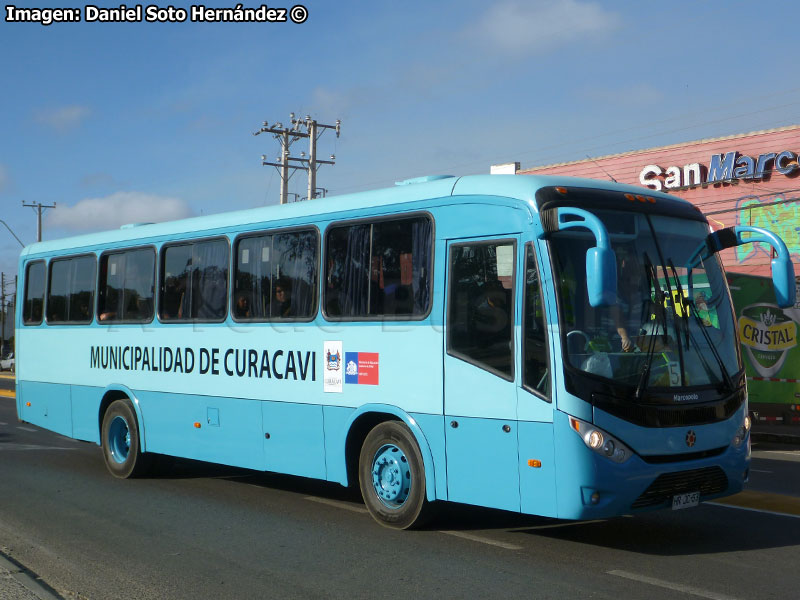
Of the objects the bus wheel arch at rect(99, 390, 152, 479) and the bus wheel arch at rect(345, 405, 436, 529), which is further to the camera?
the bus wheel arch at rect(99, 390, 152, 479)

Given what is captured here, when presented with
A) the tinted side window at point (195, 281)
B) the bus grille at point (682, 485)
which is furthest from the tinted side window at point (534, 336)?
the tinted side window at point (195, 281)

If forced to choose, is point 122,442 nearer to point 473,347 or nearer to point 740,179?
point 473,347

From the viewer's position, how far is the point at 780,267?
7.36m

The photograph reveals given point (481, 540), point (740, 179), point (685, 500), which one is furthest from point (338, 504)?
point (740, 179)

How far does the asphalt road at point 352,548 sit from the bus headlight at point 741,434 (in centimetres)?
86

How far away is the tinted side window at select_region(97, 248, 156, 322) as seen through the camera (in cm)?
1188

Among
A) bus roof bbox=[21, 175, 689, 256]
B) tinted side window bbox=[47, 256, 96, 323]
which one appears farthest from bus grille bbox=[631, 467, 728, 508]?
tinted side window bbox=[47, 256, 96, 323]

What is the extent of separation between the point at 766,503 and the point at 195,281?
688cm

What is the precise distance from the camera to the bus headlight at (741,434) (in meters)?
7.52

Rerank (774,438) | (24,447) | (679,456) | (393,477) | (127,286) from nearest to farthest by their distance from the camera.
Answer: (679,456) → (393,477) → (127,286) → (24,447) → (774,438)

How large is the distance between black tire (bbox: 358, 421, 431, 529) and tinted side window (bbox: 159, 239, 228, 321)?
9.59 ft

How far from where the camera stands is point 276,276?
9.84 metres

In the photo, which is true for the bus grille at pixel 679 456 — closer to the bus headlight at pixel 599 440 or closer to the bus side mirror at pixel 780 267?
the bus headlight at pixel 599 440

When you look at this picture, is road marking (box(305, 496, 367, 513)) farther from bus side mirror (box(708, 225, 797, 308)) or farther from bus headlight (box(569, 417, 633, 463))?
bus side mirror (box(708, 225, 797, 308))
